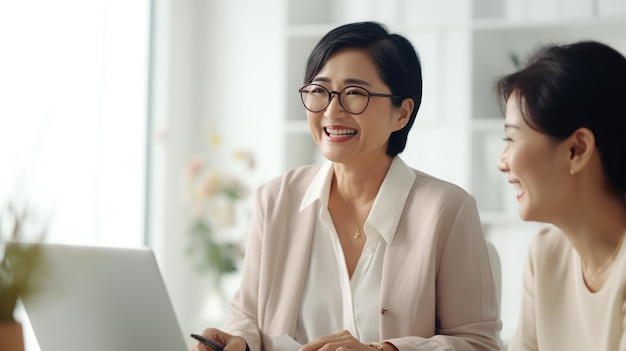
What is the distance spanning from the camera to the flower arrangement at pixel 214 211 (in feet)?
13.4

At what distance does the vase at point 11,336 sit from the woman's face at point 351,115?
105cm

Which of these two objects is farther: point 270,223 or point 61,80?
point 61,80

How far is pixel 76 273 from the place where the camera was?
1.60m

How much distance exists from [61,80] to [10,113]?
1.44ft

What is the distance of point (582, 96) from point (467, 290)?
627 mm

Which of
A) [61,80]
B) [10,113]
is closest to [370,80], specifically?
[10,113]

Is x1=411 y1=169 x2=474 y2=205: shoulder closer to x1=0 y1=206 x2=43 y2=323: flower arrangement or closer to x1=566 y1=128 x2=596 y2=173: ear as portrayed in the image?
x1=566 y1=128 x2=596 y2=173: ear

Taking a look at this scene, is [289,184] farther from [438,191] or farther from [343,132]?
[438,191]

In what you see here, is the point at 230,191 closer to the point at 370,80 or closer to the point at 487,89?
the point at 487,89

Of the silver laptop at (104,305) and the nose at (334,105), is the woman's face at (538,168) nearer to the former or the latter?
the nose at (334,105)

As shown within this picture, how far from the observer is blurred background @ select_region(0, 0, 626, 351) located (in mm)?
3727

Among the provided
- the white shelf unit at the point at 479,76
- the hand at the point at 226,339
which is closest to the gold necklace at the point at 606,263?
the hand at the point at 226,339

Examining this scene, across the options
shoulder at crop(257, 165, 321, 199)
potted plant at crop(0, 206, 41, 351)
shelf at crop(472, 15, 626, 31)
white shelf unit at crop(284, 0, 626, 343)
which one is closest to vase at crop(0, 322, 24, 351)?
potted plant at crop(0, 206, 41, 351)

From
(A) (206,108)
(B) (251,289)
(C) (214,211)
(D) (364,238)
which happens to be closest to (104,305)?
(B) (251,289)
